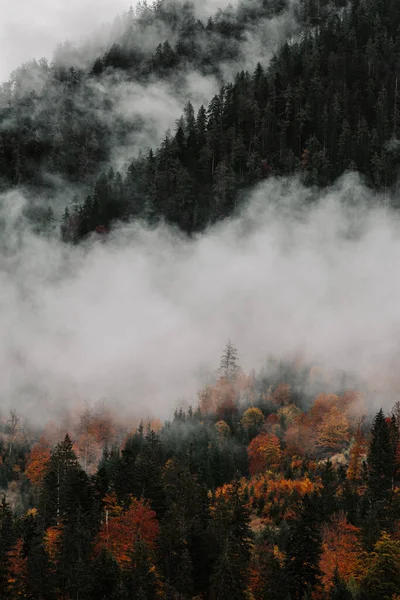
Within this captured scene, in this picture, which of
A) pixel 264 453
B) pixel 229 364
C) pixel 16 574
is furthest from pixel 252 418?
pixel 16 574

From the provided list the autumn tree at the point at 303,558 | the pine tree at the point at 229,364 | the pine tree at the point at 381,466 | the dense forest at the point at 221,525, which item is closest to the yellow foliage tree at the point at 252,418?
the dense forest at the point at 221,525

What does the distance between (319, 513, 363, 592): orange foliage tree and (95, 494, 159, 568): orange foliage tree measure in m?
18.4

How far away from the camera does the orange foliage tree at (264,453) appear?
5394 inches

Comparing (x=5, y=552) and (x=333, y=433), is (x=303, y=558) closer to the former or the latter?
(x=5, y=552)

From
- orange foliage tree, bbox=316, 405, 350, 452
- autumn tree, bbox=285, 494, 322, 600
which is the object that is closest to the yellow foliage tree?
orange foliage tree, bbox=316, 405, 350, 452

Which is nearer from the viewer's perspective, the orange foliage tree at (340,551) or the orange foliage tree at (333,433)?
the orange foliage tree at (340,551)

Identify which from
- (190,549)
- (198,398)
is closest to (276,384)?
(198,398)

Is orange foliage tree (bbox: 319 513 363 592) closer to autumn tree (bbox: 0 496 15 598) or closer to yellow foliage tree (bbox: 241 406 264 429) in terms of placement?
autumn tree (bbox: 0 496 15 598)

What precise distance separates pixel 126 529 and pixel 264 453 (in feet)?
226

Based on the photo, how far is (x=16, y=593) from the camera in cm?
6588

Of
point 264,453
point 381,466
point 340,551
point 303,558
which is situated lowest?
point 303,558

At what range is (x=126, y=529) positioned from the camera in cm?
7556

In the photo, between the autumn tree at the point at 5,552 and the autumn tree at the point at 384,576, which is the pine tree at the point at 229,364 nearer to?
the autumn tree at the point at 5,552

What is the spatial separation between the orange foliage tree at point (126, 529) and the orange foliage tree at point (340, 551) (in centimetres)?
1843
